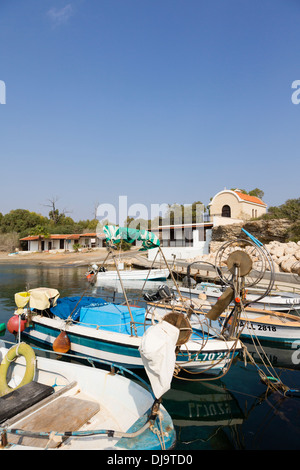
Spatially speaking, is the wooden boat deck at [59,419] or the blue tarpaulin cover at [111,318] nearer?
the wooden boat deck at [59,419]

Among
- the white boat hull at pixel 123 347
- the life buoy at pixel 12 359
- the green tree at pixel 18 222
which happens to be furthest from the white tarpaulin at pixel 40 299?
the green tree at pixel 18 222

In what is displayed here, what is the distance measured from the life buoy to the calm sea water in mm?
3434

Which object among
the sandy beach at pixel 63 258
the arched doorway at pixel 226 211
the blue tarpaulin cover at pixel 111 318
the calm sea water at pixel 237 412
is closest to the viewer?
the calm sea water at pixel 237 412

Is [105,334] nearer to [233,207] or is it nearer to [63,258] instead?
[233,207]

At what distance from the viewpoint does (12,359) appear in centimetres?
618

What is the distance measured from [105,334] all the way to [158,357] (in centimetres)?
491

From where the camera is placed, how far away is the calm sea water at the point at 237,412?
538cm

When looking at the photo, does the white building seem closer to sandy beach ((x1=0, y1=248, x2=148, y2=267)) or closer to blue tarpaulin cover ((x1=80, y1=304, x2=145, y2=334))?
sandy beach ((x1=0, y1=248, x2=148, y2=267))

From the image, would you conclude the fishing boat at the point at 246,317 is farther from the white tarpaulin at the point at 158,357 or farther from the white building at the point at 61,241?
the white building at the point at 61,241

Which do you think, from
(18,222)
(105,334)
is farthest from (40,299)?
(18,222)

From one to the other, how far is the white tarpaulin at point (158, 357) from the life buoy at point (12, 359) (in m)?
3.34

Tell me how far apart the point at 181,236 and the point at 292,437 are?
37739 millimetres
